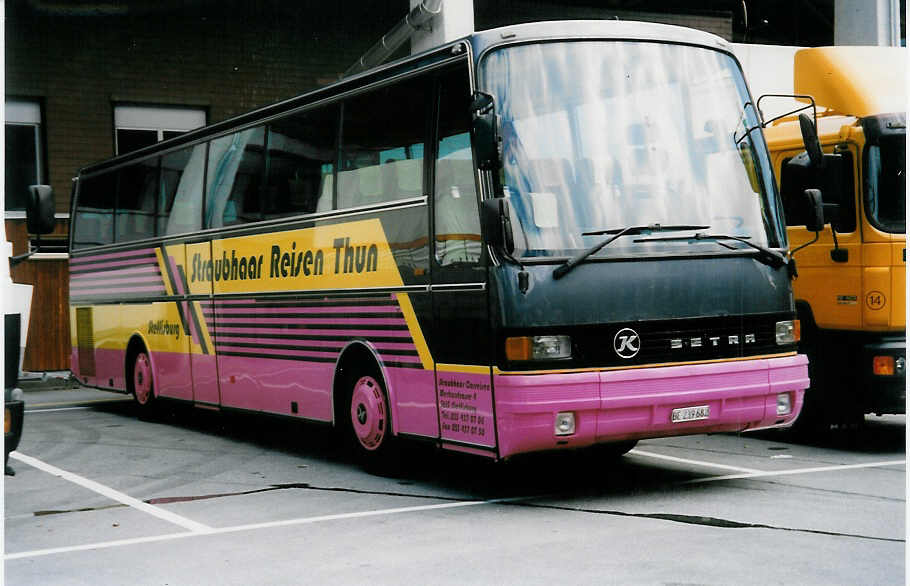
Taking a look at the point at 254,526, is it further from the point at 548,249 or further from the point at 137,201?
the point at 137,201

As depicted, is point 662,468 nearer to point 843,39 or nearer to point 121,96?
point 843,39

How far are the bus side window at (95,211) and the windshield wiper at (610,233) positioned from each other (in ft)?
28.6

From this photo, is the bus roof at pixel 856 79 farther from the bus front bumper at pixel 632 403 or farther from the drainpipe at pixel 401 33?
the drainpipe at pixel 401 33

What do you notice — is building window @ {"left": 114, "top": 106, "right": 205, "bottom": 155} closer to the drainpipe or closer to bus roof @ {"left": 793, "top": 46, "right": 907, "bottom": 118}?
the drainpipe

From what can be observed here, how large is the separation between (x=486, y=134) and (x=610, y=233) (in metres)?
1.02

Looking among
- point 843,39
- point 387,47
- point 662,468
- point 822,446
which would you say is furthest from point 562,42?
point 843,39

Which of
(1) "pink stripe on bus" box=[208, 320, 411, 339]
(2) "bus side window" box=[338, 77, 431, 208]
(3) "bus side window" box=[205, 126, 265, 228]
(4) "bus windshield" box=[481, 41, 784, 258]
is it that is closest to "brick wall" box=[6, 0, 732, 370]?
(3) "bus side window" box=[205, 126, 265, 228]

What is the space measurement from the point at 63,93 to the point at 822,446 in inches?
552

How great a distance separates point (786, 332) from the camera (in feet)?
29.3

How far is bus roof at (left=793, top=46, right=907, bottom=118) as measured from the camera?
10.6 metres

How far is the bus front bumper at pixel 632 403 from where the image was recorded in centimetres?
800

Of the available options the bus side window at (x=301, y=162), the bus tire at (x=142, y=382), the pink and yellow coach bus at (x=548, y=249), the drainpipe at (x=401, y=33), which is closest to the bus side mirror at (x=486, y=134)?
the pink and yellow coach bus at (x=548, y=249)

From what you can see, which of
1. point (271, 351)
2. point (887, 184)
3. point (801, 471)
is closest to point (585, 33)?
point (887, 184)

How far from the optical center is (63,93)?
2058 centimetres
